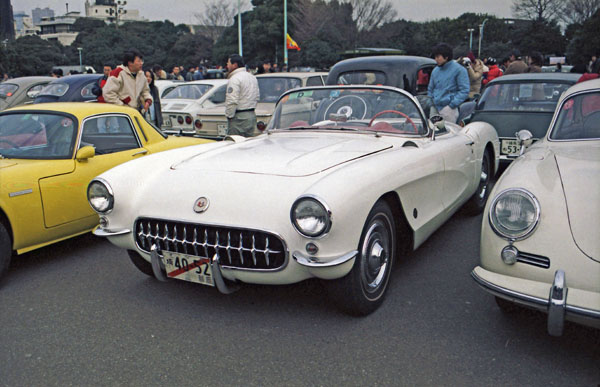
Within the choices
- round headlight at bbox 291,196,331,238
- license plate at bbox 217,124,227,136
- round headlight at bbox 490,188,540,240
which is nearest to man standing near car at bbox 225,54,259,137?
license plate at bbox 217,124,227,136

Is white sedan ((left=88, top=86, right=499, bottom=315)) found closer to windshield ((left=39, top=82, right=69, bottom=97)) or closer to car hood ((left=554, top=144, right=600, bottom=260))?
car hood ((left=554, top=144, right=600, bottom=260))

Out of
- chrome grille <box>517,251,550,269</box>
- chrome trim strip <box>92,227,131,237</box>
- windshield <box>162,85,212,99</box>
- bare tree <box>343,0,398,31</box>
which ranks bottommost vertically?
chrome trim strip <box>92,227,131,237</box>

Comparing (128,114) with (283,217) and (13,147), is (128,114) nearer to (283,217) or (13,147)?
(13,147)

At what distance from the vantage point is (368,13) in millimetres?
40500

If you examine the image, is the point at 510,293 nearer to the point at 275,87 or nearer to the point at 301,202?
the point at 301,202

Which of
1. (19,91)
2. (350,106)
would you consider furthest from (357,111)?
(19,91)

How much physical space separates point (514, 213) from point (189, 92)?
9177mm

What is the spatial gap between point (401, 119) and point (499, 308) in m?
1.77

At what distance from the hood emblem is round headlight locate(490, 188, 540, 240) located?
162cm

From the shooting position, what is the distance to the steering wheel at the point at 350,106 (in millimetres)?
4422

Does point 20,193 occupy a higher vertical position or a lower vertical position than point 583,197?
lower

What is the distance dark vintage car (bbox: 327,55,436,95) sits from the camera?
7973 millimetres

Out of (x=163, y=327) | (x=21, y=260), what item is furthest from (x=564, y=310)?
(x=21, y=260)

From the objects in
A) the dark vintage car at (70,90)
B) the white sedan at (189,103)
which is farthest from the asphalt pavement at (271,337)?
the dark vintage car at (70,90)
